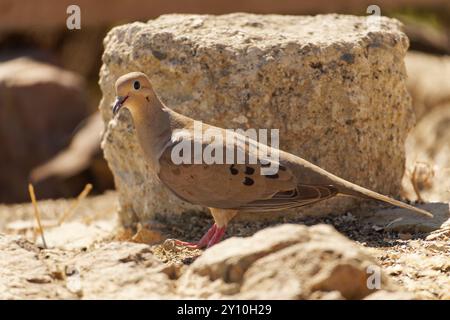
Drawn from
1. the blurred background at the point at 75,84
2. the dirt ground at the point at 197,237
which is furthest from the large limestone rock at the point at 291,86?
the blurred background at the point at 75,84

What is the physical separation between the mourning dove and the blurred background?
115 inches

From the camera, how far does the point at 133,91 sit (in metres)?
5.41

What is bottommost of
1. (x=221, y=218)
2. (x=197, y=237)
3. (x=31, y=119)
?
(x=31, y=119)

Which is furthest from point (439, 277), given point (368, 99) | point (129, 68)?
point (129, 68)

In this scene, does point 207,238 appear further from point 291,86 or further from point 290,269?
point 290,269

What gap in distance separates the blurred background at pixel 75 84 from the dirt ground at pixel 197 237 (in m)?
2.41

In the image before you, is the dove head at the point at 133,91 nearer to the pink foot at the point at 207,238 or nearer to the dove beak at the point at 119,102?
the dove beak at the point at 119,102

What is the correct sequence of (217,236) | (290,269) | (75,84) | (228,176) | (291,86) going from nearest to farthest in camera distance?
1. (290,269)
2. (228,176)
3. (217,236)
4. (291,86)
5. (75,84)

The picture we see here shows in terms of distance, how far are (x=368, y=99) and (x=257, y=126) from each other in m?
0.82

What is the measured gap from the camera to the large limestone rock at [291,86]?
598 centimetres

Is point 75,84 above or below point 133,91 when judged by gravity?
below

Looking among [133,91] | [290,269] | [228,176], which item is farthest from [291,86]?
[290,269]

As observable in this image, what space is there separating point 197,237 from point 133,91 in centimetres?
121

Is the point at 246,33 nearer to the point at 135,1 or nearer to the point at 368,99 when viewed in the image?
the point at 368,99
